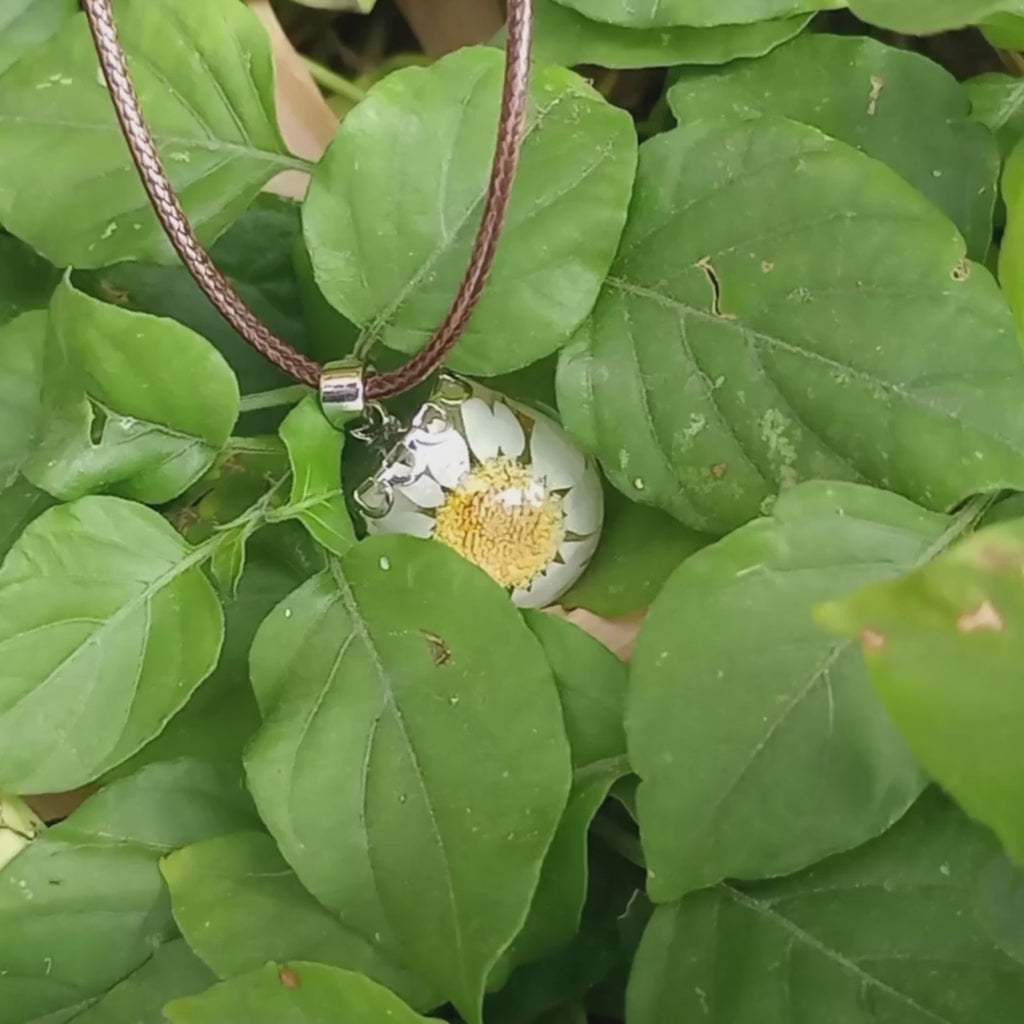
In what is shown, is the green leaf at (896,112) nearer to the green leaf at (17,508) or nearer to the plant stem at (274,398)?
the plant stem at (274,398)

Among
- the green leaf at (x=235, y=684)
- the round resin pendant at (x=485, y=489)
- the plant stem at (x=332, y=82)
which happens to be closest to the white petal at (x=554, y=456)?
the round resin pendant at (x=485, y=489)

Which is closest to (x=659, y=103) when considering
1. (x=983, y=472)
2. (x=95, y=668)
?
(x=983, y=472)

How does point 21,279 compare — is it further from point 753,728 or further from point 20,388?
point 753,728

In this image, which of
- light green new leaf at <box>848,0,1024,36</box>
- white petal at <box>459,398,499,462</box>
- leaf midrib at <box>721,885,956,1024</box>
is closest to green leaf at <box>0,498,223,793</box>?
white petal at <box>459,398,499,462</box>

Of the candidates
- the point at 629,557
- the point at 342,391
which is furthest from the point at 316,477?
the point at 629,557

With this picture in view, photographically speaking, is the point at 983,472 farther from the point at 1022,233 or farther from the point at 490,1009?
the point at 490,1009

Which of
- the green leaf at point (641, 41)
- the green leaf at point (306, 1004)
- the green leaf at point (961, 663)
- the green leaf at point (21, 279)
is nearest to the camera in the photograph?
the green leaf at point (961, 663)

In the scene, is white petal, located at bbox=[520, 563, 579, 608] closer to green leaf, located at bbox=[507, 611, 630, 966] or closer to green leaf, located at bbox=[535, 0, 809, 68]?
green leaf, located at bbox=[507, 611, 630, 966]
